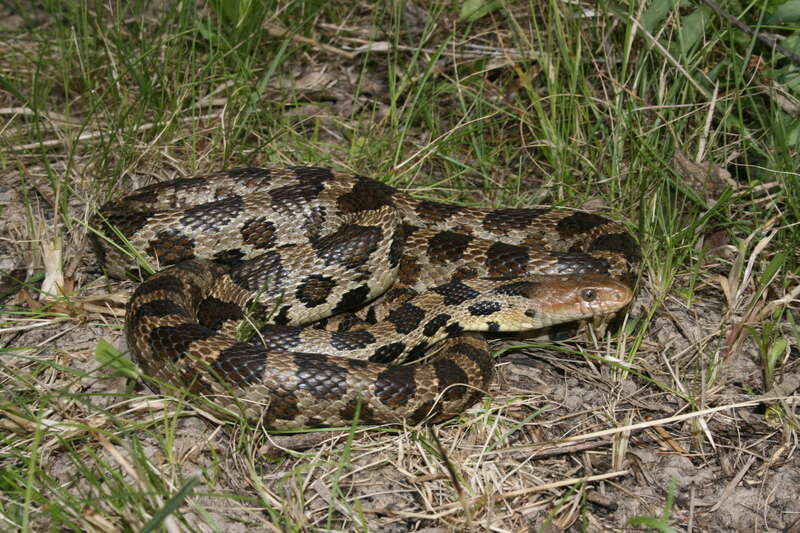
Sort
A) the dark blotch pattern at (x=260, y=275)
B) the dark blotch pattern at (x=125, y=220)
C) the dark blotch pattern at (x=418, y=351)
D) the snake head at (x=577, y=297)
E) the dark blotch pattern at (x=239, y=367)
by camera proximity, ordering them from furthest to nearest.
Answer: the dark blotch pattern at (x=125, y=220), the dark blotch pattern at (x=260, y=275), the dark blotch pattern at (x=418, y=351), the snake head at (x=577, y=297), the dark blotch pattern at (x=239, y=367)

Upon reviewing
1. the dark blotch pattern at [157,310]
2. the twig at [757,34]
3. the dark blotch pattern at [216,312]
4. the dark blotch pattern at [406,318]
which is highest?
the twig at [757,34]

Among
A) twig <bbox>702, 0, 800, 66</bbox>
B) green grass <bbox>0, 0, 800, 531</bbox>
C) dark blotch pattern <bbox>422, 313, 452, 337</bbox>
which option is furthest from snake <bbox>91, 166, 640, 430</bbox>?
twig <bbox>702, 0, 800, 66</bbox>

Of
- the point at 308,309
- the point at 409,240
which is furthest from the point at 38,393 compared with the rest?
the point at 409,240

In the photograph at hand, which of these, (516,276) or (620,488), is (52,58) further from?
(620,488)

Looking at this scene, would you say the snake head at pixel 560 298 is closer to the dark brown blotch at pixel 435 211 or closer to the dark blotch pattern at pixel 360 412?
the dark brown blotch at pixel 435 211

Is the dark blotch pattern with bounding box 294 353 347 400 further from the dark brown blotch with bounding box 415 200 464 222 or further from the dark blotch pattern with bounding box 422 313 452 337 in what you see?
the dark brown blotch with bounding box 415 200 464 222

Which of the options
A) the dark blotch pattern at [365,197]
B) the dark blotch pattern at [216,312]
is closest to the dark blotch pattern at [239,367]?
the dark blotch pattern at [216,312]

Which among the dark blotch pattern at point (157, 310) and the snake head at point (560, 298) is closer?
the dark blotch pattern at point (157, 310)
